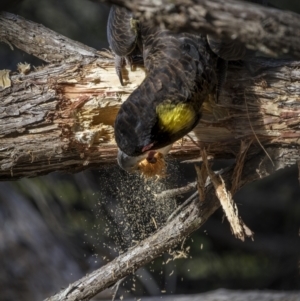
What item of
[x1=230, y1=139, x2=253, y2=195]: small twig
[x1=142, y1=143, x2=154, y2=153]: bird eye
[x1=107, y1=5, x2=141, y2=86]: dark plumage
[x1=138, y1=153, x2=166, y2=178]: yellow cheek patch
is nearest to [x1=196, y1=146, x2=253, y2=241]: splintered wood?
[x1=230, y1=139, x2=253, y2=195]: small twig

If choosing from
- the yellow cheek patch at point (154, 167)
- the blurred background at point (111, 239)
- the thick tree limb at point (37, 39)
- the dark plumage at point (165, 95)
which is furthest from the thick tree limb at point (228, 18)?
the blurred background at point (111, 239)

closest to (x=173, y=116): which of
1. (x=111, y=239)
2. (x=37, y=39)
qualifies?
(x=37, y=39)

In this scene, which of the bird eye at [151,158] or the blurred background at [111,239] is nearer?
the bird eye at [151,158]

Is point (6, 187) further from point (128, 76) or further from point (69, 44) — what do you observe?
point (128, 76)

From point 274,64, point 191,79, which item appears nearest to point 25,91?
point 191,79

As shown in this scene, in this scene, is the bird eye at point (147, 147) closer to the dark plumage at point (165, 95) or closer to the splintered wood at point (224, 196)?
the dark plumage at point (165, 95)

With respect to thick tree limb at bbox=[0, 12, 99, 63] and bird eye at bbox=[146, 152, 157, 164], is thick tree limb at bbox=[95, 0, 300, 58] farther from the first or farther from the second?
thick tree limb at bbox=[0, 12, 99, 63]
